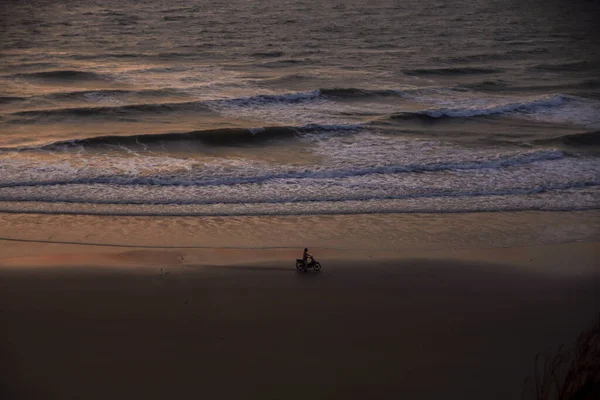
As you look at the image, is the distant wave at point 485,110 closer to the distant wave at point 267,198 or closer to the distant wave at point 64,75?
the distant wave at point 267,198

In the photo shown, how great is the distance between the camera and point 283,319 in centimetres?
736

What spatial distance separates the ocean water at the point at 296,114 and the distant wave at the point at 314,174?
1.8 inches

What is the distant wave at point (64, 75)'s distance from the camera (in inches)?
886

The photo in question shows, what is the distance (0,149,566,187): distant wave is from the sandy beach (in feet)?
9.68

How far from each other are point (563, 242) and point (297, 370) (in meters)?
5.41

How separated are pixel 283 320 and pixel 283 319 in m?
0.02

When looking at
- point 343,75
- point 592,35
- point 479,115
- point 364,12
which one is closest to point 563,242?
point 479,115

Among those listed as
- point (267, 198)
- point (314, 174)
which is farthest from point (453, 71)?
point (267, 198)

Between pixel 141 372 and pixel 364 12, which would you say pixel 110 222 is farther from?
pixel 364 12

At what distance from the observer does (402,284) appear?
8312 millimetres

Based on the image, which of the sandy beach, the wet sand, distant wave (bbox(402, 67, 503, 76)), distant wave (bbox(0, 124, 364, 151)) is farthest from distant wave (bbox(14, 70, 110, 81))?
the wet sand

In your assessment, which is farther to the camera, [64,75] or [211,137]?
[64,75]

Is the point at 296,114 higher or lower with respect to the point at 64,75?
lower

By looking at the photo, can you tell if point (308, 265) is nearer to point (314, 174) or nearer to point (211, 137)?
point (314, 174)
